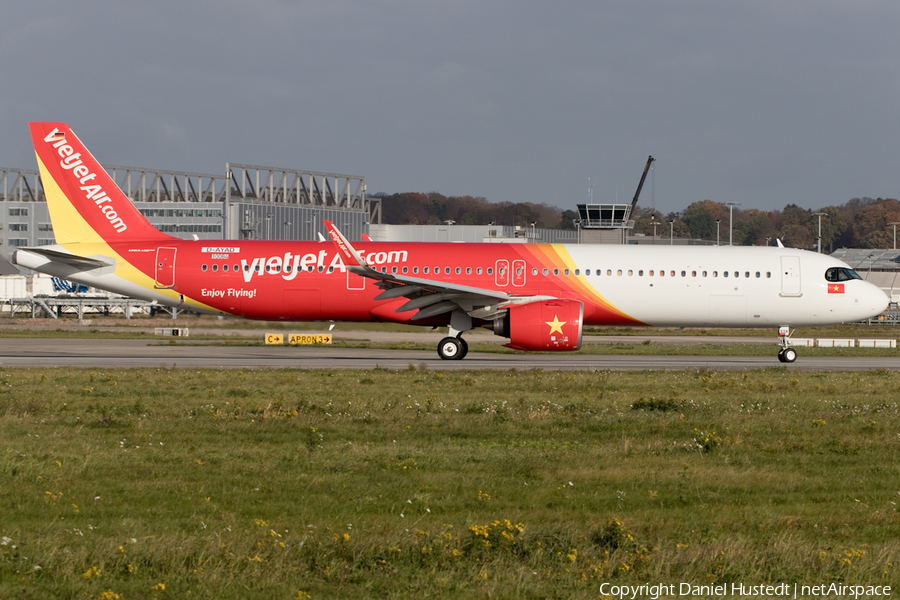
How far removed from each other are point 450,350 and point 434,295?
6.42 feet

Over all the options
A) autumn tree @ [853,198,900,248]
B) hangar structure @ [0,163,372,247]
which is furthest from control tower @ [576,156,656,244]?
autumn tree @ [853,198,900,248]

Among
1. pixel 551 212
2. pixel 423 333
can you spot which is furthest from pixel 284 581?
pixel 551 212

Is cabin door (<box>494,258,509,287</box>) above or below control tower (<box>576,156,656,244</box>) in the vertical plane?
below

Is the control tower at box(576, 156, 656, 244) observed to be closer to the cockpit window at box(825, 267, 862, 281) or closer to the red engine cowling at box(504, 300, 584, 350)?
the cockpit window at box(825, 267, 862, 281)

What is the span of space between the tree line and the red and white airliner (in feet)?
459

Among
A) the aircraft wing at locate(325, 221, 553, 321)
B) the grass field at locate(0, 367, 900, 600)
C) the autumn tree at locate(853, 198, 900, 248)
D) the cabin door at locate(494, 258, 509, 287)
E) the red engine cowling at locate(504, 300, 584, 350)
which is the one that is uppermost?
the autumn tree at locate(853, 198, 900, 248)

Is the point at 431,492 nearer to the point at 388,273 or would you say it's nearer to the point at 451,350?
the point at 388,273

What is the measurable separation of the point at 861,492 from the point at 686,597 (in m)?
4.52

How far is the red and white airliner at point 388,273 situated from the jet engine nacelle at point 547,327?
58.5 inches

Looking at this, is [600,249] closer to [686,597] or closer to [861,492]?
[861,492]

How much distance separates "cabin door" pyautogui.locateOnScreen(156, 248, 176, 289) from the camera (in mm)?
28828

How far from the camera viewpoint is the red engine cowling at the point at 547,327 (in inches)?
1035

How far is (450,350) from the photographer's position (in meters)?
28.4

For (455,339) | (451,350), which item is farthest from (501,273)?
(451,350)
